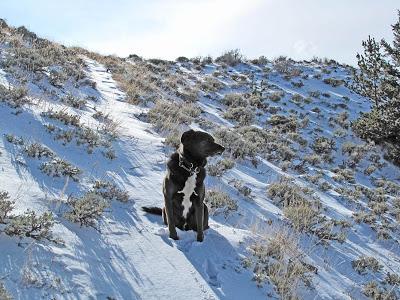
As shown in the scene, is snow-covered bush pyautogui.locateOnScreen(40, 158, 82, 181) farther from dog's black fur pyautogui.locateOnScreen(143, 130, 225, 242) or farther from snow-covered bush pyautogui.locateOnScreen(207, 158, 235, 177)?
snow-covered bush pyautogui.locateOnScreen(207, 158, 235, 177)

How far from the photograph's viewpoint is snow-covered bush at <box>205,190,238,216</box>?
8664 millimetres

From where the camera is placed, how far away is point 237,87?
23500mm

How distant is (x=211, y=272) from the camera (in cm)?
596

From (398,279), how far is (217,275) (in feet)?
12.4

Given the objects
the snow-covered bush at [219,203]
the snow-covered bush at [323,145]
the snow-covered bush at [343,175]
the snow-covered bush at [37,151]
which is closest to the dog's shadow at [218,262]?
the snow-covered bush at [219,203]

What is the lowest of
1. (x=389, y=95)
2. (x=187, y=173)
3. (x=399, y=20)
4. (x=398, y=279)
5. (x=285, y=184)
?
(x=398, y=279)

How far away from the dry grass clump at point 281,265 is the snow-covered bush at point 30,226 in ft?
8.81

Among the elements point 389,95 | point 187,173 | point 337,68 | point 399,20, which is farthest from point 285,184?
point 337,68

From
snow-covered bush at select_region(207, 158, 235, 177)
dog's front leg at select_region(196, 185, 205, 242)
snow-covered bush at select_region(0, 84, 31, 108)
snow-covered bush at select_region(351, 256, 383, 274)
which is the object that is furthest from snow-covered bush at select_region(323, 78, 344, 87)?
dog's front leg at select_region(196, 185, 205, 242)

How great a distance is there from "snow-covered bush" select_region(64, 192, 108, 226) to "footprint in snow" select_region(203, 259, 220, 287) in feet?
5.02

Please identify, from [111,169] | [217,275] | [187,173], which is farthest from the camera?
[111,169]

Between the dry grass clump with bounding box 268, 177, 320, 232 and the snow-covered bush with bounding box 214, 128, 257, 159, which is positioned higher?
the snow-covered bush with bounding box 214, 128, 257, 159

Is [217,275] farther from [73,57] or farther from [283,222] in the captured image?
[73,57]

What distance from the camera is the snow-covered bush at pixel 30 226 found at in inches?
197
